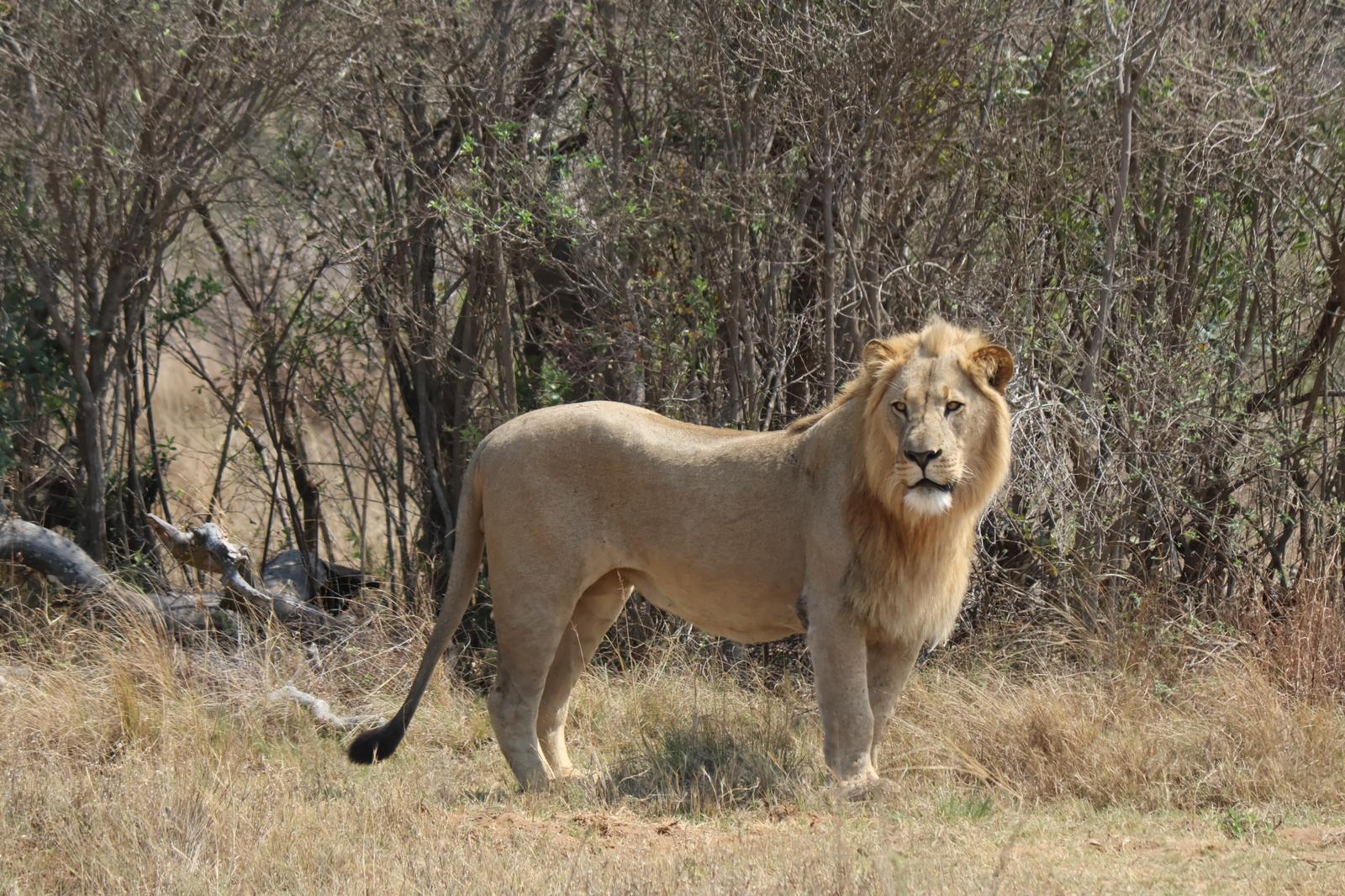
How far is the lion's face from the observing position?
5.00 meters

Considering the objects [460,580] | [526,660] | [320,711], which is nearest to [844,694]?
[526,660]

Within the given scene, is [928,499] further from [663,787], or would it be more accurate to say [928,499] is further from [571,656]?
[571,656]

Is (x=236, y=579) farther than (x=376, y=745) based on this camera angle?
Yes

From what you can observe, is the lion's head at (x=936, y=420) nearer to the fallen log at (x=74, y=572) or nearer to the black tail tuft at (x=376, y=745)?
the black tail tuft at (x=376, y=745)

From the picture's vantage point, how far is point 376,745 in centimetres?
557

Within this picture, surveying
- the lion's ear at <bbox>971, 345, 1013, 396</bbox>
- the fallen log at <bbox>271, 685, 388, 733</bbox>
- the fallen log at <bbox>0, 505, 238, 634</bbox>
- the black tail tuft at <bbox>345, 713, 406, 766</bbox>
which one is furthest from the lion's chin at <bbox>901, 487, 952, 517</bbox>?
the fallen log at <bbox>0, 505, 238, 634</bbox>

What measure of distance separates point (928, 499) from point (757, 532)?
34.5 inches

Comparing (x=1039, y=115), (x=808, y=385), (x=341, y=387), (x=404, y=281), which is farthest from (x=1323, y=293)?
(x=341, y=387)

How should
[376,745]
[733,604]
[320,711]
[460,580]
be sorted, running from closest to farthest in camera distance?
1. [376,745]
2. [733,604]
3. [460,580]
4. [320,711]

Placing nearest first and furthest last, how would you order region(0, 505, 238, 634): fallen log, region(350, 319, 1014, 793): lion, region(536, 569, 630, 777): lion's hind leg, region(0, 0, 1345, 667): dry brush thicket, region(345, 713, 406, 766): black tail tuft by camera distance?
region(350, 319, 1014, 793): lion, region(345, 713, 406, 766): black tail tuft, region(536, 569, 630, 777): lion's hind leg, region(0, 0, 1345, 667): dry brush thicket, region(0, 505, 238, 634): fallen log

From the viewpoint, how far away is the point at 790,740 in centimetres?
623

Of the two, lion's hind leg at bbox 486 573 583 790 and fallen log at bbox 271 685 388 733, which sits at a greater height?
lion's hind leg at bbox 486 573 583 790

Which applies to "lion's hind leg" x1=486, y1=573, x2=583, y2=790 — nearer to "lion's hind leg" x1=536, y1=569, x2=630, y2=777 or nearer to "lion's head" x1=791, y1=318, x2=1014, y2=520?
"lion's hind leg" x1=536, y1=569, x2=630, y2=777

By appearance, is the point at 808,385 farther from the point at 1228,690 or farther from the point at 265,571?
the point at 265,571
